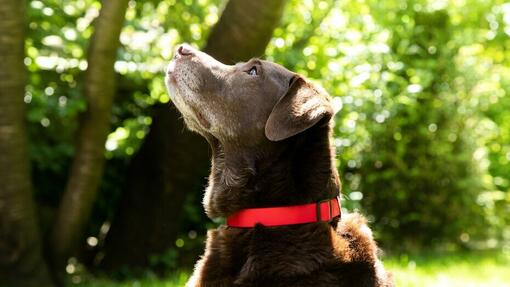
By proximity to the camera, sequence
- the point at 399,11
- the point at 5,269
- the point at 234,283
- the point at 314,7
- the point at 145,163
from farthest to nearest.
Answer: the point at 399,11 < the point at 314,7 < the point at 145,163 < the point at 5,269 < the point at 234,283

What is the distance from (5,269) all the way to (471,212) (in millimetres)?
6930

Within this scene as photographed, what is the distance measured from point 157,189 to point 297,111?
3833mm

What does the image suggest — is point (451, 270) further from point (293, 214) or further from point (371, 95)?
point (293, 214)

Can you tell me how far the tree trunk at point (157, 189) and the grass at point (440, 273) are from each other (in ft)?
1.29

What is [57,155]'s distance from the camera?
7242 mm

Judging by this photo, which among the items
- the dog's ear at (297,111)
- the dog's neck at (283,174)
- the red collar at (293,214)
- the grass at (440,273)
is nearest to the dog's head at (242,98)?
the dog's ear at (297,111)

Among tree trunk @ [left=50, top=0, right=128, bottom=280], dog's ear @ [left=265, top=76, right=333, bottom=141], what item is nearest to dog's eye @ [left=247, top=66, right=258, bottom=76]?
dog's ear @ [left=265, top=76, right=333, bottom=141]

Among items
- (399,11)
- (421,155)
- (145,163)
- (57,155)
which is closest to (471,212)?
(421,155)

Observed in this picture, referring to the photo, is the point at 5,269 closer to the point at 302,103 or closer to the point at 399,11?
the point at 302,103

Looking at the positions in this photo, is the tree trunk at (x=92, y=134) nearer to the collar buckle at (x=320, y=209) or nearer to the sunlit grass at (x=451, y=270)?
the sunlit grass at (x=451, y=270)

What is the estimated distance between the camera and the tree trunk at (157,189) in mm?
6909

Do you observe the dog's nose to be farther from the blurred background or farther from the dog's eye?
the blurred background

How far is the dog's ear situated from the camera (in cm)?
342

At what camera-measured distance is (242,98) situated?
3867 mm
